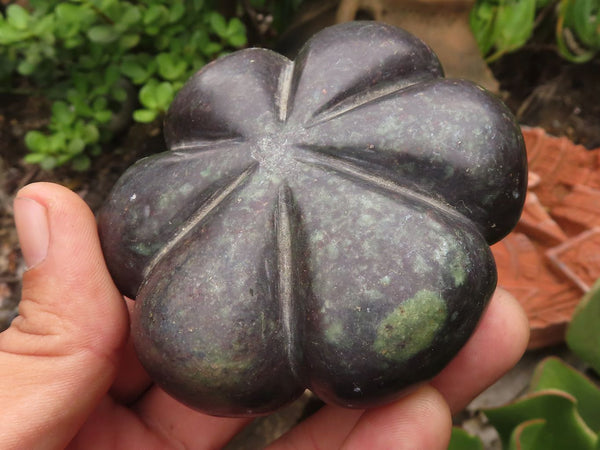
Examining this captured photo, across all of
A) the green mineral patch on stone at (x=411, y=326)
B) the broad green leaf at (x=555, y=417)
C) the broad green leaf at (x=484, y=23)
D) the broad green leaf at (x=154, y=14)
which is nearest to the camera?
the green mineral patch on stone at (x=411, y=326)

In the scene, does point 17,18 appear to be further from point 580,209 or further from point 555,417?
point 580,209

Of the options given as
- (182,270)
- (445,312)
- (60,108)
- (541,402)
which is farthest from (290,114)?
(60,108)

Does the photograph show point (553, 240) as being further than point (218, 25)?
Yes

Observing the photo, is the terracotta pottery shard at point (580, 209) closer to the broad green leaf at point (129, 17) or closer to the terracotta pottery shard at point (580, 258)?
the terracotta pottery shard at point (580, 258)

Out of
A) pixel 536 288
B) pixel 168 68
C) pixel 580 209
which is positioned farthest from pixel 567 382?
pixel 168 68

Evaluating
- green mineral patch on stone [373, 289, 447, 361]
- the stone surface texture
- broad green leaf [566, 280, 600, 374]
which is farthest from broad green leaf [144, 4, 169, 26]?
broad green leaf [566, 280, 600, 374]

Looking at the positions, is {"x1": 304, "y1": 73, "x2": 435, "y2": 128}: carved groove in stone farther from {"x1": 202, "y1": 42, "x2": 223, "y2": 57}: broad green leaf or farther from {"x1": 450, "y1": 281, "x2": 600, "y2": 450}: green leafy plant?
{"x1": 202, "y1": 42, "x2": 223, "y2": 57}: broad green leaf

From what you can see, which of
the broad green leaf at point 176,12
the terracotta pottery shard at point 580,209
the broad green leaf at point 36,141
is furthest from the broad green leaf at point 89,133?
the terracotta pottery shard at point 580,209
